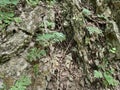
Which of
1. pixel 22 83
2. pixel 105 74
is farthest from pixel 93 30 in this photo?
pixel 22 83

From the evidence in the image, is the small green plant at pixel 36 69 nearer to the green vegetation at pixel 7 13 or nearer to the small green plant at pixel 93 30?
the green vegetation at pixel 7 13

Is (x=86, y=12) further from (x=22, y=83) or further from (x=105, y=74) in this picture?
(x=22, y=83)

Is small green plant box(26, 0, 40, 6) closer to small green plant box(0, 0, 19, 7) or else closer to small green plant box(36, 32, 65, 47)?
small green plant box(0, 0, 19, 7)

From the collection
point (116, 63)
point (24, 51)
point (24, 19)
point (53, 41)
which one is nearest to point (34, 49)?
point (24, 51)

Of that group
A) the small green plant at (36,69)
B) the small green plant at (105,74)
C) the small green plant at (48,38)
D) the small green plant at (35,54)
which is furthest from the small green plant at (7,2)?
the small green plant at (105,74)

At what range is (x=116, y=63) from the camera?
504 centimetres

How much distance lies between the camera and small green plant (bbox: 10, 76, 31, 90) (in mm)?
3689

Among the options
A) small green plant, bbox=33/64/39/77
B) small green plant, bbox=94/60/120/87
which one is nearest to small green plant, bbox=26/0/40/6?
small green plant, bbox=33/64/39/77

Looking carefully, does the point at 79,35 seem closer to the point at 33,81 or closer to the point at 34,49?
the point at 34,49

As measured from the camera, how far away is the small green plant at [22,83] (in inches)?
145

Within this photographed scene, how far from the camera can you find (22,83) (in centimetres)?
376

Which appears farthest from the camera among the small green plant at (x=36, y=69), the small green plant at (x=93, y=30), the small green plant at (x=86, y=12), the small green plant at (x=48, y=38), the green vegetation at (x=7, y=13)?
the small green plant at (x=86, y=12)

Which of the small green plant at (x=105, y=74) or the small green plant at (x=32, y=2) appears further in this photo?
the small green plant at (x=32, y=2)

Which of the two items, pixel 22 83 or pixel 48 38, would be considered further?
pixel 48 38
